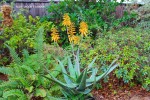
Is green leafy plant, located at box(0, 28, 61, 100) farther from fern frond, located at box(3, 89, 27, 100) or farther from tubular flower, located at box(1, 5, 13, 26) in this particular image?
tubular flower, located at box(1, 5, 13, 26)

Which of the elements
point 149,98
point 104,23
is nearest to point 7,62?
point 104,23

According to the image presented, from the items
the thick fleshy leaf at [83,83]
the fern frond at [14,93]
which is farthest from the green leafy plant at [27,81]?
the thick fleshy leaf at [83,83]

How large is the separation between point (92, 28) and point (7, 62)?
2434mm

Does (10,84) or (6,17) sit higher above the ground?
(6,17)

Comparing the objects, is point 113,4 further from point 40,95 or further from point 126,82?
point 40,95

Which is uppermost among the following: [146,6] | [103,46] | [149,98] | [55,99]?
[146,6]

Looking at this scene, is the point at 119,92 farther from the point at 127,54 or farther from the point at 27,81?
the point at 27,81

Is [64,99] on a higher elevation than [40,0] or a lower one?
lower

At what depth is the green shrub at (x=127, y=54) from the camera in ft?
15.9

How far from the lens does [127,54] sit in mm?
5004

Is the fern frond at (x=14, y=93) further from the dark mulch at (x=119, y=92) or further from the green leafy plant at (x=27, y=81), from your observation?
the dark mulch at (x=119, y=92)

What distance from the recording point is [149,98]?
15.6ft

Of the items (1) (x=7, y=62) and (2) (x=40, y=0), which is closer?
(1) (x=7, y=62)

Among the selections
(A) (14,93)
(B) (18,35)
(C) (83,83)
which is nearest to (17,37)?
(B) (18,35)
